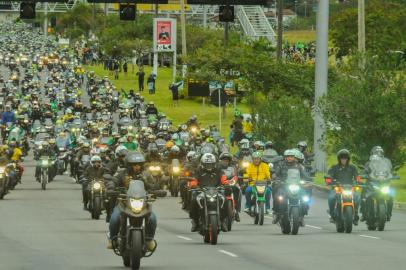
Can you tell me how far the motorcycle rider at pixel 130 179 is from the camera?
2173 cm

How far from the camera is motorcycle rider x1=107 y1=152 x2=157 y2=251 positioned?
71.3ft

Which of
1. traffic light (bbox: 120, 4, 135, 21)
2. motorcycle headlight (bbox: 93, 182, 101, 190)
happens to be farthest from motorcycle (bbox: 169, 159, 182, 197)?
traffic light (bbox: 120, 4, 135, 21)

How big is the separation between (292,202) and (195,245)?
3113 millimetres

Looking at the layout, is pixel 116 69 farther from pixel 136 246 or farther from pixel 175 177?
pixel 136 246

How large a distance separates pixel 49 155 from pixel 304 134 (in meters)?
9.36

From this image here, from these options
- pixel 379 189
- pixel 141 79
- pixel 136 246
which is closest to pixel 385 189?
pixel 379 189

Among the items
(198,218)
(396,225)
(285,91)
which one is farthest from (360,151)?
(285,91)

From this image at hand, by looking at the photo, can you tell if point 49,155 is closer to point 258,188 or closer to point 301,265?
point 258,188

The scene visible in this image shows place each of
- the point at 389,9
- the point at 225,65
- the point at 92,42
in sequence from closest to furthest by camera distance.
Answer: the point at 225,65 → the point at 389,9 → the point at 92,42

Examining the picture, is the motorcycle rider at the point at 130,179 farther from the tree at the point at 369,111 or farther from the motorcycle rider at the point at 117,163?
the tree at the point at 369,111

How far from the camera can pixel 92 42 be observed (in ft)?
594

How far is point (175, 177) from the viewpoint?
4369 centimetres

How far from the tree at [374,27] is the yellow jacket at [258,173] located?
7099cm

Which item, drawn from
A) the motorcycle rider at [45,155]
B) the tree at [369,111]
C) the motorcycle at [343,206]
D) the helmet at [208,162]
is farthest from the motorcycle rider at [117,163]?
the motorcycle rider at [45,155]
